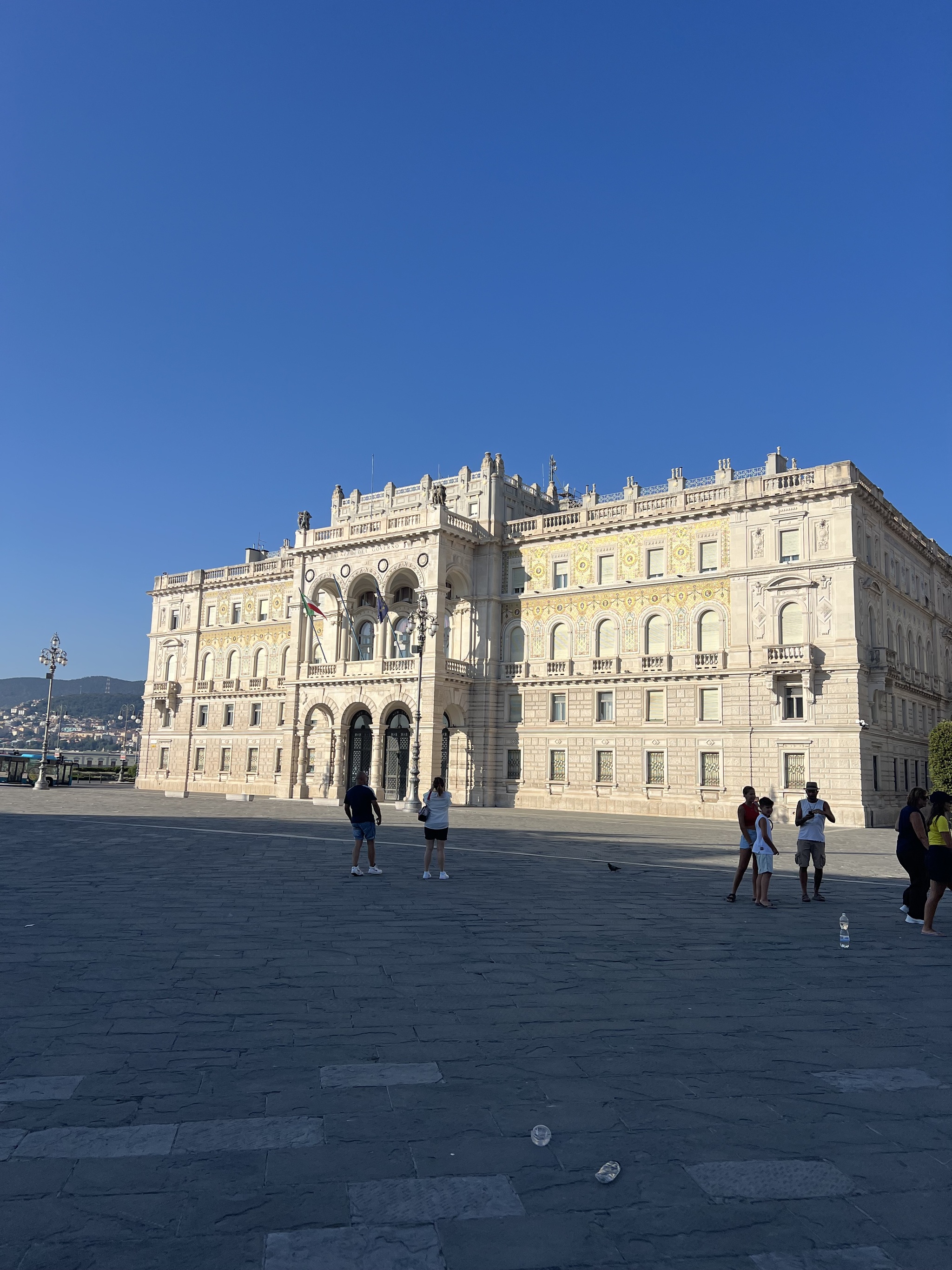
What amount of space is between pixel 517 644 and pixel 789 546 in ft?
47.4

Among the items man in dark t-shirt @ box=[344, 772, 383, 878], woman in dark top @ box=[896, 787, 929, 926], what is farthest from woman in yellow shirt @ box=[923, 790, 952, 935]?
man in dark t-shirt @ box=[344, 772, 383, 878]

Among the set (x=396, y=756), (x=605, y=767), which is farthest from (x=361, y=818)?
(x=396, y=756)

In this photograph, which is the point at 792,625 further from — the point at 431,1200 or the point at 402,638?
the point at 431,1200

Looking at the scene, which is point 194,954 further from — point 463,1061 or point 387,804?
point 387,804

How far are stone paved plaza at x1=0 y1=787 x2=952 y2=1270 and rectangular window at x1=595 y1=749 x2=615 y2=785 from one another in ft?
98.5

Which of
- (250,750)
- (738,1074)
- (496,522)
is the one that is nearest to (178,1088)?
(738,1074)

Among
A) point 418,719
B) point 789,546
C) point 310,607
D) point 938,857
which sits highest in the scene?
point 789,546

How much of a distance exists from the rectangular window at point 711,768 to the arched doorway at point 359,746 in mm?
17300

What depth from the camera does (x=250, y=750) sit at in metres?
57.9

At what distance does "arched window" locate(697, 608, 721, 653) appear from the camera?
4000cm

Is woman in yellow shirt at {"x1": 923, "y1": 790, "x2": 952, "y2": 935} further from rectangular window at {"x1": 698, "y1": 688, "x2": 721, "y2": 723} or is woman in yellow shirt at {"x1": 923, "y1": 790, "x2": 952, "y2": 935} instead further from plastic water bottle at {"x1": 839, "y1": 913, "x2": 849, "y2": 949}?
rectangular window at {"x1": 698, "y1": 688, "x2": 721, "y2": 723}

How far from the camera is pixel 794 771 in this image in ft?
122

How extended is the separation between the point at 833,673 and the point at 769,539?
612cm

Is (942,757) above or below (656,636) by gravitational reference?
below
